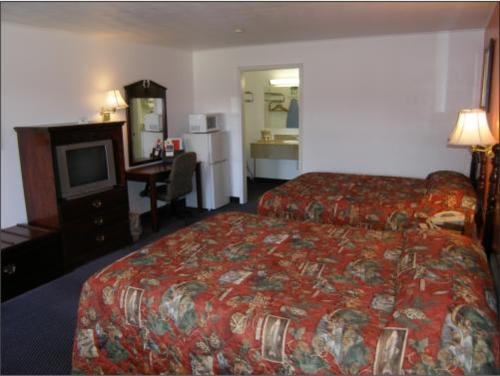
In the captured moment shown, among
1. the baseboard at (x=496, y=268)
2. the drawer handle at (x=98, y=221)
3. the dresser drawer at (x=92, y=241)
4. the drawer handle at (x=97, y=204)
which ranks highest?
the drawer handle at (x=97, y=204)

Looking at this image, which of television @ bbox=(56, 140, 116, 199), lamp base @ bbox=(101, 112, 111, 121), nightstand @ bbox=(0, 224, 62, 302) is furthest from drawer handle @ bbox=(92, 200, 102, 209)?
lamp base @ bbox=(101, 112, 111, 121)

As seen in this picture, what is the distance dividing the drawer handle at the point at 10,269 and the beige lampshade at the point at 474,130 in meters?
3.47

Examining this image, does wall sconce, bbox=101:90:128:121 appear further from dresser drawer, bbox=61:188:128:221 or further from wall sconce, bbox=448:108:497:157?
wall sconce, bbox=448:108:497:157

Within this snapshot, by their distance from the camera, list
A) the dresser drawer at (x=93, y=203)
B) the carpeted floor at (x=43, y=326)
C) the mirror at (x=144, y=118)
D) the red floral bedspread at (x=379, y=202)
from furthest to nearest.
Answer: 1. the mirror at (x=144, y=118)
2. the dresser drawer at (x=93, y=203)
3. the red floral bedspread at (x=379, y=202)
4. the carpeted floor at (x=43, y=326)

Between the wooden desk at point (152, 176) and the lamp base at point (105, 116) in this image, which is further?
the wooden desk at point (152, 176)

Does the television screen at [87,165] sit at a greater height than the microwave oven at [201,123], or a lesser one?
lesser

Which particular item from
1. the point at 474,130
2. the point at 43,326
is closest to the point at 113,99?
the point at 43,326

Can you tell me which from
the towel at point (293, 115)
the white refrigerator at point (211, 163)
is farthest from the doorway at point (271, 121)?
the white refrigerator at point (211, 163)

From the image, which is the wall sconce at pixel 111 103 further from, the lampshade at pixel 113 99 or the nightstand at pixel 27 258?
the nightstand at pixel 27 258

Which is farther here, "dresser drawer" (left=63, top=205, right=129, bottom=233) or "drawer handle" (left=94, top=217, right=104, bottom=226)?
"drawer handle" (left=94, top=217, right=104, bottom=226)

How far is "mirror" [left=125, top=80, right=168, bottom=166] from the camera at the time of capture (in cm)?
501

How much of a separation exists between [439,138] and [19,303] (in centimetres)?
444

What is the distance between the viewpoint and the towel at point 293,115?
277 inches

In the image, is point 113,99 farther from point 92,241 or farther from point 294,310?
point 294,310
